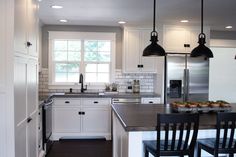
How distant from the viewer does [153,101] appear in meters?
5.43

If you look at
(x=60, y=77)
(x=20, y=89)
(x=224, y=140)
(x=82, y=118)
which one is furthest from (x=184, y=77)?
(x=20, y=89)

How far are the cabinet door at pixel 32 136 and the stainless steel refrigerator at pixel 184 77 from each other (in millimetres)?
2993

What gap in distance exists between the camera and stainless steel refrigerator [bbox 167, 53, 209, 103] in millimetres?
5473

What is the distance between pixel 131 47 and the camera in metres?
5.65

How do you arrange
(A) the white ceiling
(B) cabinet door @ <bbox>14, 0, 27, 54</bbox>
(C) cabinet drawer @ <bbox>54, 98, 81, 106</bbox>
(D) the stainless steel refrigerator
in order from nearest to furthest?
(B) cabinet door @ <bbox>14, 0, 27, 54</bbox> < (A) the white ceiling < (C) cabinet drawer @ <bbox>54, 98, 81, 106</bbox> < (D) the stainless steel refrigerator

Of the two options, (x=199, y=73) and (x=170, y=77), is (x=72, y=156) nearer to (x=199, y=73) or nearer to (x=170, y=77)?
(x=170, y=77)

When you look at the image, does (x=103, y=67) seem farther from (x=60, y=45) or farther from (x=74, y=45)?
(x=60, y=45)

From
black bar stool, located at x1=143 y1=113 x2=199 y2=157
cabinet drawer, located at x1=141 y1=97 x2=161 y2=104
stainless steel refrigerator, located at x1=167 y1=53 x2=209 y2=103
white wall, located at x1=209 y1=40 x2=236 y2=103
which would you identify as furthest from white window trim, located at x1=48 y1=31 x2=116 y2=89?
black bar stool, located at x1=143 y1=113 x2=199 y2=157

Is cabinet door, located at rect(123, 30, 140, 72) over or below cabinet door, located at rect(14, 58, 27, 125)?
over

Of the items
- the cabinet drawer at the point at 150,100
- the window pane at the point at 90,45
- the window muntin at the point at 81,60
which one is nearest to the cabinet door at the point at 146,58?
the cabinet drawer at the point at 150,100

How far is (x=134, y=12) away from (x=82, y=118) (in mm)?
2430

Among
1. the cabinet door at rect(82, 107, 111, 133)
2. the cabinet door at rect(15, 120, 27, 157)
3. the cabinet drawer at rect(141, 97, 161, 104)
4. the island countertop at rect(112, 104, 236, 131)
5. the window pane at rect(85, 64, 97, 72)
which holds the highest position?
the window pane at rect(85, 64, 97, 72)

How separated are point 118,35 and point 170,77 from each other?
1582 millimetres

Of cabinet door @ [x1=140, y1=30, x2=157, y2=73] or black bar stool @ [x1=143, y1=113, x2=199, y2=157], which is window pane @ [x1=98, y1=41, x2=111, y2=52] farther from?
black bar stool @ [x1=143, y1=113, x2=199, y2=157]
